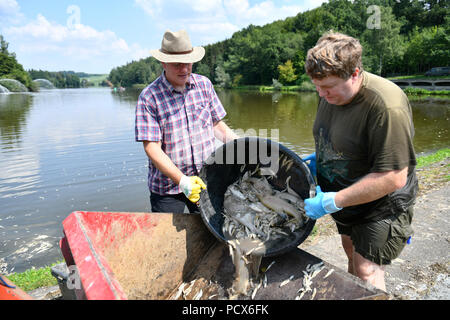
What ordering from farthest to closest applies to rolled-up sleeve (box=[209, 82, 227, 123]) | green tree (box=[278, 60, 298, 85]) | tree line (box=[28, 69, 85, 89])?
tree line (box=[28, 69, 85, 89])
green tree (box=[278, 60, 298, 85])
rolled-up sleeve (box=[209, 82, 227, 123])

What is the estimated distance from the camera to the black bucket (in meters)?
2.45

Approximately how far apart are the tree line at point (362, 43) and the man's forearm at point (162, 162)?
41324 millimetres

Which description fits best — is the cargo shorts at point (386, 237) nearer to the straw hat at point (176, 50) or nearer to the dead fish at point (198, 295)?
the dead fish at point (198, 295)

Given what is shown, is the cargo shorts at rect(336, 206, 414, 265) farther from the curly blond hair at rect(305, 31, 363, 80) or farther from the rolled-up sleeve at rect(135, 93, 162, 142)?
the rolled-up sleeve at rect(135, 93, 162, 142)

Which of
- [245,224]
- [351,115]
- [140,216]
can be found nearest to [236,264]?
[245,224]

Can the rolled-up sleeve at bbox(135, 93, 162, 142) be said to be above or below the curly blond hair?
below

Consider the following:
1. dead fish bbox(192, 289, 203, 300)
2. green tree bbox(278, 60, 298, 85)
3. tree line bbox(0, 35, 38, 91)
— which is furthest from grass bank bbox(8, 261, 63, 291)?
tree line bbox(0, 35, 38, 91)

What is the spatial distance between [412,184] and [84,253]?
7.48 feet

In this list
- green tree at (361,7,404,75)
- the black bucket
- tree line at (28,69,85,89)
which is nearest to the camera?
the black bucket

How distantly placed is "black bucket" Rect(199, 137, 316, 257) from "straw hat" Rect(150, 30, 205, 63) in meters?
0.88

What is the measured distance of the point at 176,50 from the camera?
2.86 meters

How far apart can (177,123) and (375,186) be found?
70.3 inches

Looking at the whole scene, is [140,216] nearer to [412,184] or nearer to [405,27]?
[412,184]

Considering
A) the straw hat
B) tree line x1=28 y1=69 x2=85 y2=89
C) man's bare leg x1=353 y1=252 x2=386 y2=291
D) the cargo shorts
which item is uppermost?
tree line x1=28 y1=69 x2=85 y2=89
